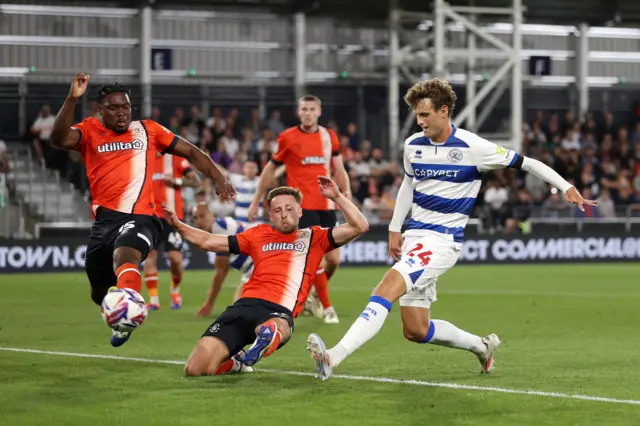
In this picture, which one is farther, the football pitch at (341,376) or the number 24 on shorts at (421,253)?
the number 24 on shorts at (421,253)

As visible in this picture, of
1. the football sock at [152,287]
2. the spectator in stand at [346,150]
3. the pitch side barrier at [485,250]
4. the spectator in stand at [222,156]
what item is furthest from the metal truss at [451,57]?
the football sock at [152,287]

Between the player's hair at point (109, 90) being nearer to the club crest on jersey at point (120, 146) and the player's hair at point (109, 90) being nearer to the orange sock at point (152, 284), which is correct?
the club crest on jersey at point (120, 146)

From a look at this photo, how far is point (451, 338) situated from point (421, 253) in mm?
790

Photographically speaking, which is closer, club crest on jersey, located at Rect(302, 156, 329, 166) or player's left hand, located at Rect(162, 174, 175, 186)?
club crest on jersey, located at Rect(302, 156, 329, 166)

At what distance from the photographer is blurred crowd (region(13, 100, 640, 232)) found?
27.8 meters

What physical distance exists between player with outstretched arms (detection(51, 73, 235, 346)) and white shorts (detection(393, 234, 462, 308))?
180cm

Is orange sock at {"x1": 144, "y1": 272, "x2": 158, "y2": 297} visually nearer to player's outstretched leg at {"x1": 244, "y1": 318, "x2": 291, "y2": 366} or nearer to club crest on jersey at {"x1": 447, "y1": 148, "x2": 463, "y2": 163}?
player's outstretched leg at {"x1": 244, "y1": 318, "x2": 291, "y2": 366}

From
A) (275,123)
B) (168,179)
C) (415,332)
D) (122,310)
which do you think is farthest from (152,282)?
(275,123)

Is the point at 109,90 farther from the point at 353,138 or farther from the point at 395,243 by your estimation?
the point at 353,138

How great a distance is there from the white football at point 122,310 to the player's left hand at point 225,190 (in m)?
1.44

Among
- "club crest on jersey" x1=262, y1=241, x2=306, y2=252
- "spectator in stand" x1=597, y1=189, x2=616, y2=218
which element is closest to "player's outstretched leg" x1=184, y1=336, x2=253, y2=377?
"club crest on jersey" x1=262, y1=241, x2=306, y2=252

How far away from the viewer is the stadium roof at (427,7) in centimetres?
3309

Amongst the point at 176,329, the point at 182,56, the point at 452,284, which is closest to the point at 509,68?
the point at 182,56

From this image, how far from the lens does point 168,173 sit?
17.0 metres
